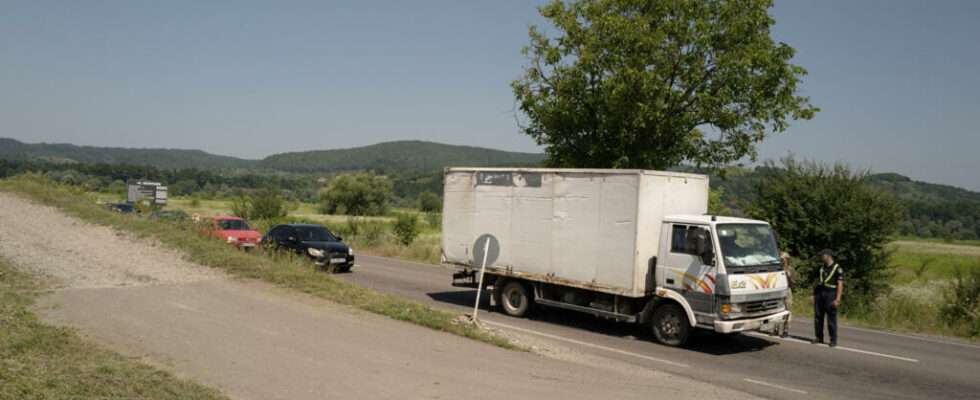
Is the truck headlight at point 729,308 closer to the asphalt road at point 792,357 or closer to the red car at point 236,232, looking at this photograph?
the asphalt road at point 792,357

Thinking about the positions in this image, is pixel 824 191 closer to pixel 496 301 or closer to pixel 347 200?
pixel 496 301

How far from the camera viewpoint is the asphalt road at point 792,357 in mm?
8781

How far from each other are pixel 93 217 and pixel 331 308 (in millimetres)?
11019

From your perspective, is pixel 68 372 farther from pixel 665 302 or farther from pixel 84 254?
pixel 84 254

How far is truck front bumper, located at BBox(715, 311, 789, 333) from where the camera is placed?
1027 centimetres

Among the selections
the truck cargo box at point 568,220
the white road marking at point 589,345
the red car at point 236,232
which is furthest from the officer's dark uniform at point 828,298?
the red car at point 236,232

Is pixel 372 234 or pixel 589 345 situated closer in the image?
pixel 589 345

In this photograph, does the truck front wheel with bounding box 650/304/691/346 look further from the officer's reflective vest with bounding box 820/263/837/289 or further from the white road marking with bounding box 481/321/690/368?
the officer's reflective vest with bounding box 820/263/837/289

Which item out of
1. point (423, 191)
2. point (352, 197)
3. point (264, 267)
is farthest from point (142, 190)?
point (423, 191)

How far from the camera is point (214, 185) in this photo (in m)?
130

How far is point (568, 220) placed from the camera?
476 inches

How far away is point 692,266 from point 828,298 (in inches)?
119

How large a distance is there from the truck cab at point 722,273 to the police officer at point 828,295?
0.92m

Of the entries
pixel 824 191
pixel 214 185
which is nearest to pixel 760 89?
pixel 824 191
